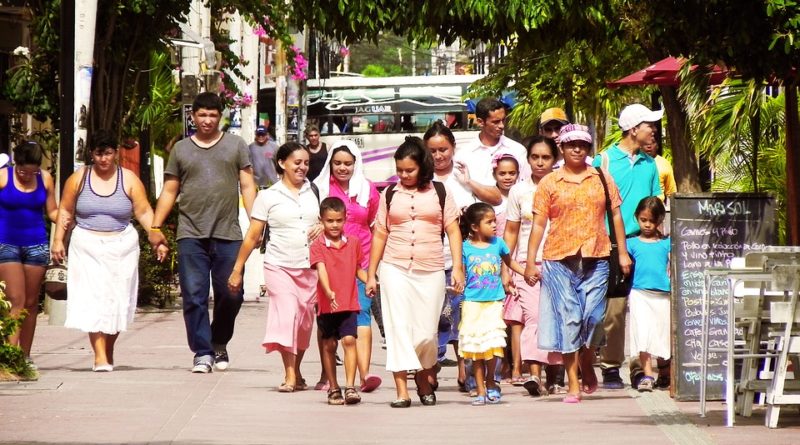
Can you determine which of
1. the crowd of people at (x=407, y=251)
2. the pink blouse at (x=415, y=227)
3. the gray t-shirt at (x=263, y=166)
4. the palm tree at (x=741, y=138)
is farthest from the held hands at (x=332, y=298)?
the gray t-shirt at (x=263, y=166)

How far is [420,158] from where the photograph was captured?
11078 mm

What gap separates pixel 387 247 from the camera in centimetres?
1111

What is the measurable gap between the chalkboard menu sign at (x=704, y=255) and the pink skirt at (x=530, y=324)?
1.03m

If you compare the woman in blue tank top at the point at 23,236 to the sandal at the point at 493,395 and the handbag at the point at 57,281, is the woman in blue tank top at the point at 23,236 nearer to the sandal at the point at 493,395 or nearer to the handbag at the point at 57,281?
the handbag at the point at 57,281

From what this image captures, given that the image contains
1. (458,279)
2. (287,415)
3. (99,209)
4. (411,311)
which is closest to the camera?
(287,415)

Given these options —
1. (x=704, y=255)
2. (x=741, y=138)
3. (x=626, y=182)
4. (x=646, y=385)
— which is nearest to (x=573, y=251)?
(x=704, y=255)

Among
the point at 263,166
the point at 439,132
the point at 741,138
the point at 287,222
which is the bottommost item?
the point at 287,222

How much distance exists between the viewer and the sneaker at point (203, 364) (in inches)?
494

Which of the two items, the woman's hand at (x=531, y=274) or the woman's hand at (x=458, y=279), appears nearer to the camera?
the woman's hand at (x=458, y=279)

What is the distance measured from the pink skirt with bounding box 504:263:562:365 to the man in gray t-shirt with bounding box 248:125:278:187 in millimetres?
14456

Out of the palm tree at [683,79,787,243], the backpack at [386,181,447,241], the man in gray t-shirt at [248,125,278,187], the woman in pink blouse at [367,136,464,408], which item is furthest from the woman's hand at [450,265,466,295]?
the man in gray t-shirt at [248,125,278,187]

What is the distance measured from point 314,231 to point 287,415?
177cm

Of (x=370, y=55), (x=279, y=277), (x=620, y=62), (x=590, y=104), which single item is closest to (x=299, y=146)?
(x=279, y=277)

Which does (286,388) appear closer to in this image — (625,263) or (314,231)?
(314,231)
